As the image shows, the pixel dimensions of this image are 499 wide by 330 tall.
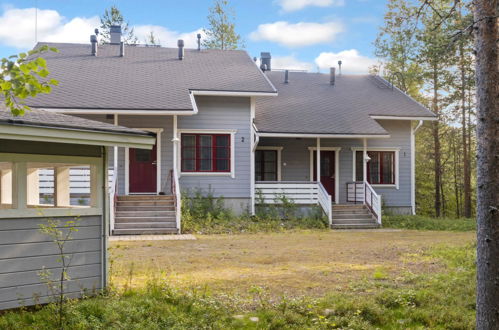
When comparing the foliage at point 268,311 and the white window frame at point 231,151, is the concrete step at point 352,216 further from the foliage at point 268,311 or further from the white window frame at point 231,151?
the foliage at point 268,311

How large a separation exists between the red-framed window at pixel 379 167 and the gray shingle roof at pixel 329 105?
59.3 inches

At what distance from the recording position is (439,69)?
81.2 ft

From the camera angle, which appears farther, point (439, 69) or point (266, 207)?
point (439, 69)

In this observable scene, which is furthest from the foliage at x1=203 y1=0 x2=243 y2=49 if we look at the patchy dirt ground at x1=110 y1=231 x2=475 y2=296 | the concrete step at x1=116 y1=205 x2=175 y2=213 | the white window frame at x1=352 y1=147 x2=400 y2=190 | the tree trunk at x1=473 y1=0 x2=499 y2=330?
the tree trunk at x1=473 y1=0 x2=499 y2=330

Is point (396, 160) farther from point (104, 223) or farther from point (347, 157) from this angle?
point (104, 223)

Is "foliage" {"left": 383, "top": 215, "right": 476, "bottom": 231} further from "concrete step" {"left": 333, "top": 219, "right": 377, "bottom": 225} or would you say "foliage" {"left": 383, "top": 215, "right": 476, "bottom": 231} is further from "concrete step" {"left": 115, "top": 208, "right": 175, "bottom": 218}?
"concrete step" {"left": 115, "top": 208, "right": 175, "bottom": 218}

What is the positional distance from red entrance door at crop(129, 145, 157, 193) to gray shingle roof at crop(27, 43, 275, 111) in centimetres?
177

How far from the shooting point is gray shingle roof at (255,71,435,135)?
18.2 m

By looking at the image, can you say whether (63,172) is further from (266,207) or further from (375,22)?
(375,22)

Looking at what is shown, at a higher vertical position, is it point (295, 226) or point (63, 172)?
point (63, 172)

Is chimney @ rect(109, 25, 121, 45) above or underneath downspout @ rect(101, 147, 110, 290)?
above

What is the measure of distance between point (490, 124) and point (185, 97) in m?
12.6

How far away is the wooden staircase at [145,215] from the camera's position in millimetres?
14344

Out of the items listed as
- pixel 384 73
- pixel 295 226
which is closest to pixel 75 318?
pixel 295 226
